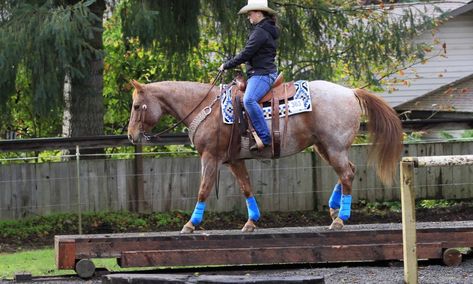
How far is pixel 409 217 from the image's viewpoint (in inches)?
299

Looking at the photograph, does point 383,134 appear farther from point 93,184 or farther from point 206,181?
point 93,184

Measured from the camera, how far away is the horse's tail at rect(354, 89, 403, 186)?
9.82 metres

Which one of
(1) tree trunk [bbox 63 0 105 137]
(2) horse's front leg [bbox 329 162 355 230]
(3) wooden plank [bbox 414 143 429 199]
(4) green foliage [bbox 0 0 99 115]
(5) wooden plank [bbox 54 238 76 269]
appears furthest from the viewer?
(3) wooden plank [bbox 414 143 429 199]

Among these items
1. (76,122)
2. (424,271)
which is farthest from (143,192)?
(424,271)

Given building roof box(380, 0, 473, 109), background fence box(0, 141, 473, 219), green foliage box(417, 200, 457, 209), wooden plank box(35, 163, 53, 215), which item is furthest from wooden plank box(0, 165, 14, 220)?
building roof box(380, 0, 473, 109)

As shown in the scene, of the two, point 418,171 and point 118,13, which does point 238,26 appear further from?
point 418,171

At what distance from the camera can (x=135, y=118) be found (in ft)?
31.9

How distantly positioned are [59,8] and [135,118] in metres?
3.82

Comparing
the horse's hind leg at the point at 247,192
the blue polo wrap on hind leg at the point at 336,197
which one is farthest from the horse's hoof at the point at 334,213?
the horse's hind leg at the point at 247,192

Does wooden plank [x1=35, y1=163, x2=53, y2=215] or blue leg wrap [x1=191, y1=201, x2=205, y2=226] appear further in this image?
wooden plank [x1=35, y1=163, x2=53, y2=215]

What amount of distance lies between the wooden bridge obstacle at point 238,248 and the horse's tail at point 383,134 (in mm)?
735

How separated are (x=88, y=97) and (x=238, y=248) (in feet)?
19.3

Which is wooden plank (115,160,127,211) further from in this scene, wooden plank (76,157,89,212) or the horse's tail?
the horse's tail

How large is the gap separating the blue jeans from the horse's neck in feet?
1.93
